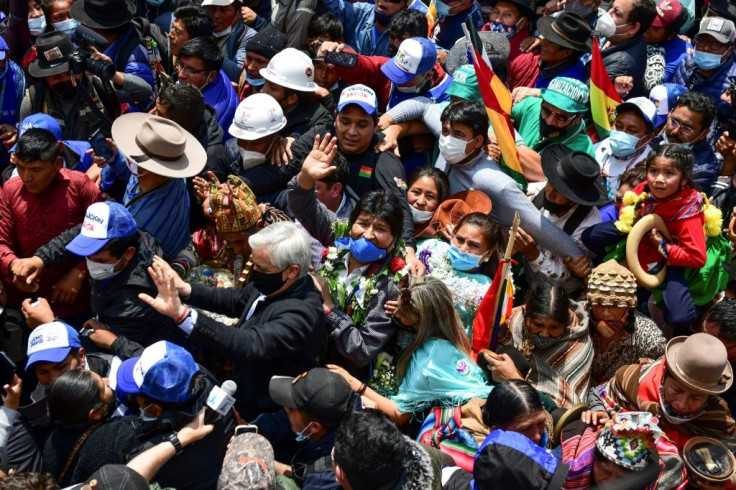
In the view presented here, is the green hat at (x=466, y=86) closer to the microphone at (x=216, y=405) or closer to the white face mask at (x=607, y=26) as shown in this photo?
the white face mask at (x=607, y=26)

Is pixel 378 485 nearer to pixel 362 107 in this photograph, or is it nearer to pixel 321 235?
pixel 321 235

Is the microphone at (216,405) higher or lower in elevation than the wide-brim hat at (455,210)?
higher

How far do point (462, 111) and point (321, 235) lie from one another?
131 cm

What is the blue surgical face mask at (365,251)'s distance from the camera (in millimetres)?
5121

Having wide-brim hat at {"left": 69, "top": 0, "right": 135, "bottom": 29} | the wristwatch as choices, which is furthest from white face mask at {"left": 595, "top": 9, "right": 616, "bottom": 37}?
the wristwatch

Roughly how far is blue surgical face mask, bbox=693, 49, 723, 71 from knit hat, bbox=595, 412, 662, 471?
4.69 metres

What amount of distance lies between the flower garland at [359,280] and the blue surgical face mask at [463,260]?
366mm

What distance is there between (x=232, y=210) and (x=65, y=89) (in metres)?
2.31

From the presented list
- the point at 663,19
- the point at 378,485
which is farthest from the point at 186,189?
the point at 663,19

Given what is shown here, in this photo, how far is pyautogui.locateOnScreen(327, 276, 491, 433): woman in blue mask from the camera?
494 centimetres

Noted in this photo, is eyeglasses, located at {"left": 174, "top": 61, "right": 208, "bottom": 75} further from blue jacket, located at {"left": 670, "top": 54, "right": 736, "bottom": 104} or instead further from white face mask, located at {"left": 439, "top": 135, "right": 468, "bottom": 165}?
blue jacket, located at {"left": 670, "top": 54, "right": 736, "bottom": 104}

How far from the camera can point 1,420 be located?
4.51 m

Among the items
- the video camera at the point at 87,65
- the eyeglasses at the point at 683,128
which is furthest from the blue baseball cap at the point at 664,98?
the video camera at the point at 87,65

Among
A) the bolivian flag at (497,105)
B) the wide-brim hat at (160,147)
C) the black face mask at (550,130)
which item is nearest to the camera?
the wide-brim hat at (160,147)
